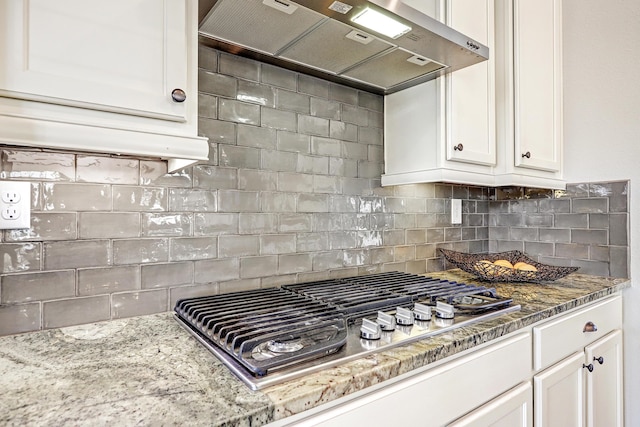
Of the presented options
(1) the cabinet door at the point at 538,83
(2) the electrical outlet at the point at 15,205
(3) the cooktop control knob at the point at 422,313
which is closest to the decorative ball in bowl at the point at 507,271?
(1) the cabinet door at the point at 538,83

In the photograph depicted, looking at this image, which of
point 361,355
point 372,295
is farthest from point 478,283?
point 361,355

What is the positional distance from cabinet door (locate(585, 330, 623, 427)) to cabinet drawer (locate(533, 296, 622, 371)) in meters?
0.05

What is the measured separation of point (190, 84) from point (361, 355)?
2.62ft

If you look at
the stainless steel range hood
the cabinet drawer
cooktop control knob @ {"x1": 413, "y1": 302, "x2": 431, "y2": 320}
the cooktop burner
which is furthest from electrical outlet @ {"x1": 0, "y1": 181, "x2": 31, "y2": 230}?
the cabinet drawer

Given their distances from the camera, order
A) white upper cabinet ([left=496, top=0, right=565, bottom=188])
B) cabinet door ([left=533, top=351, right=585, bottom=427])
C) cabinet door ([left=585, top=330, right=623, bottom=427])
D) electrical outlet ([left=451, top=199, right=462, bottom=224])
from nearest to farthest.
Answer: cabinet door ([left=533, top=351, right=585, bottom=427])
cabinet door ([left=585, top=330, right=623, bottom=427])
white upper cabinet ([left=496, top=0, right=565, bottom=188])
electrical outlet ([left=451, top=199, right=462, bottom=224])

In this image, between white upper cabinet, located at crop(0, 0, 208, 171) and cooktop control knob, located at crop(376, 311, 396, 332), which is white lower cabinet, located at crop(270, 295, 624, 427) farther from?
white upper cabinet, located at crop(0, 0, 208, 171)

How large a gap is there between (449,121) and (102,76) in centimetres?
125

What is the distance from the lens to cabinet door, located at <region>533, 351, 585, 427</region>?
4.00 feet

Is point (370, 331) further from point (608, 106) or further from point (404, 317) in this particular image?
point (608, 106)

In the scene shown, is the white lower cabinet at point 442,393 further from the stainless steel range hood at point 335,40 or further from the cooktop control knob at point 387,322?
the stainless steel range hood at point 335,40

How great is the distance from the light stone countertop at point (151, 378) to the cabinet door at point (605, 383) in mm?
797

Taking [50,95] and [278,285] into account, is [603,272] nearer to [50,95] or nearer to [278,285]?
[278,285]

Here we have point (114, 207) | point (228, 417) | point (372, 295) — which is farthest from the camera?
point (372, 295)

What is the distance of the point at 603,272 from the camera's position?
6.23 feet
